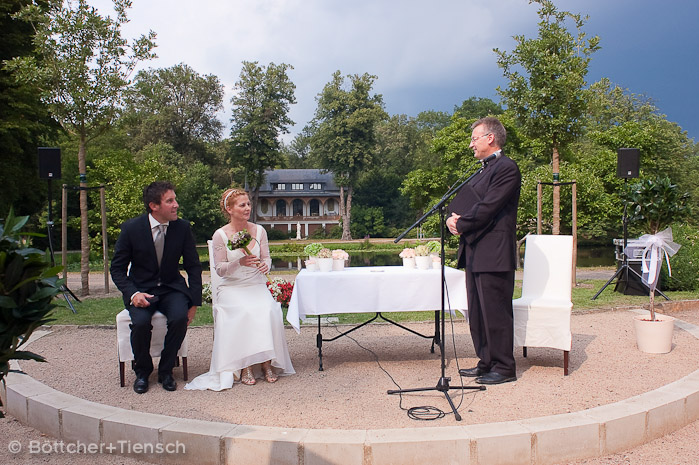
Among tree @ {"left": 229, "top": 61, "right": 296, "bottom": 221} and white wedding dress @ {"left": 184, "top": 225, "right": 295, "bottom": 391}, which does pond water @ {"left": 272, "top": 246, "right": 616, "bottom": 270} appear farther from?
white wedding dress @ {"left": 184, "top": 225, "right": 295, "bottom": 391}

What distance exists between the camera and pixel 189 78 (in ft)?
172

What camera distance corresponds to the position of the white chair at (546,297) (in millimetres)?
5148

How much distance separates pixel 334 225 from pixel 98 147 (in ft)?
89.3

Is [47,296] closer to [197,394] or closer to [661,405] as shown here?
[197,394]

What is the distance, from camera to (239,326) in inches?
199

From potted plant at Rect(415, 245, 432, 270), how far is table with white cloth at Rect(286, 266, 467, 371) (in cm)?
25

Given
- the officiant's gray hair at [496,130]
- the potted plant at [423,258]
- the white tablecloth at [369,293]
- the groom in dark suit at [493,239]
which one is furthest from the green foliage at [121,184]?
the officiant's gray hair at [496,130]

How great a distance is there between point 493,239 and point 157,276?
3156 millimetres

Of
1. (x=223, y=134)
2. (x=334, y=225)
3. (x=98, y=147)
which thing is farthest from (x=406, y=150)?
(x=98, y=147)

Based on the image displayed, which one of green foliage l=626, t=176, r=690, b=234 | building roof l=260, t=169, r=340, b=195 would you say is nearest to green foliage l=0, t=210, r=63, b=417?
green foliage l=626, t=176, r=690, b=234

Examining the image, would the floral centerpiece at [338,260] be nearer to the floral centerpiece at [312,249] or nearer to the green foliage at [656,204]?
the floral centerpiece at [312,249]

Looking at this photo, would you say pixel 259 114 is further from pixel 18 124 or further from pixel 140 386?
pixel 140 386

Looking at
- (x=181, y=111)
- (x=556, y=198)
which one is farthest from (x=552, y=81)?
(x=181, y=111)

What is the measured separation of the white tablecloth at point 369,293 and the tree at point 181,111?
4855cm
